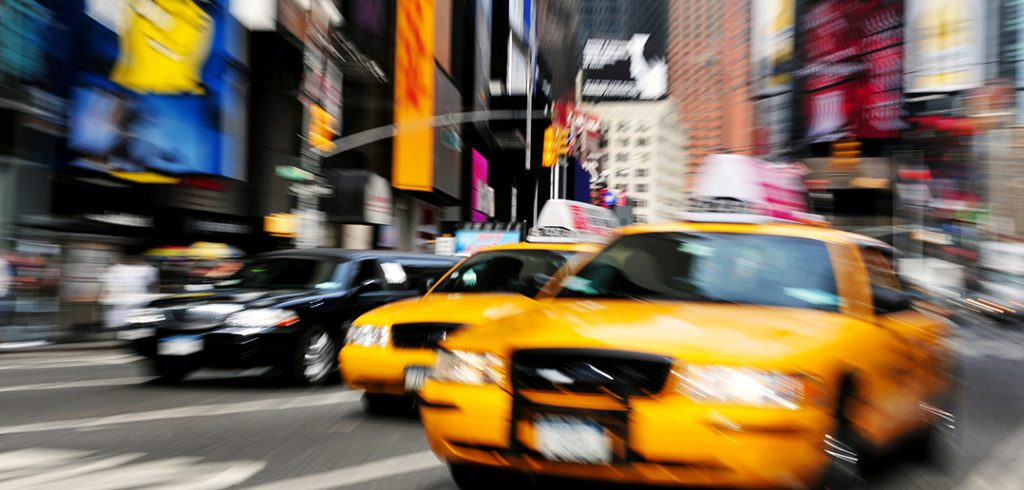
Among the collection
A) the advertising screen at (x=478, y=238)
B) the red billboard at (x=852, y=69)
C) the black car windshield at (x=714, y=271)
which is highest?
the red billboard at (x=852, y=69)

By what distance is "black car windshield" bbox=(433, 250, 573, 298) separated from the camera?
8.83 m

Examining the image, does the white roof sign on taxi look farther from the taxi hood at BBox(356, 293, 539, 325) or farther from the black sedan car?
the taxi hood at BBox(356, 293, 539, 325)

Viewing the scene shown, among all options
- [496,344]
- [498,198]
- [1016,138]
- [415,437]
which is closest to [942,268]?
[1016,138]

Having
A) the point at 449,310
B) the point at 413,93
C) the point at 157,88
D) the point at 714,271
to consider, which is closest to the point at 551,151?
the point at 413,93

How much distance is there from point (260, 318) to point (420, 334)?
7.41ft

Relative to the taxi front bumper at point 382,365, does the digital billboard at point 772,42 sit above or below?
above

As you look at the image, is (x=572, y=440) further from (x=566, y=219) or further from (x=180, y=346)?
(x=566, y=219)

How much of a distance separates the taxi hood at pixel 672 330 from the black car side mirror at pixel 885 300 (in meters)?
0.44

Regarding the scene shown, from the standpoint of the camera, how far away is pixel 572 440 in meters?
3.84

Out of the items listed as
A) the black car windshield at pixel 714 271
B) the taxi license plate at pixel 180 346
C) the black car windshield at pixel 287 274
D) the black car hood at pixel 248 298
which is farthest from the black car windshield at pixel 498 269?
the black car windshield at pixel 714 271

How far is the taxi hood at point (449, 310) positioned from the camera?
7199 millimetres

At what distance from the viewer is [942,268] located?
87.6ft

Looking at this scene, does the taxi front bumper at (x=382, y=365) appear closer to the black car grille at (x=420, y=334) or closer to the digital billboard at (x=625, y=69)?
the black car grille at (x=420, y=334)

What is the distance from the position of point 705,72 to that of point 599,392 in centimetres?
4744
